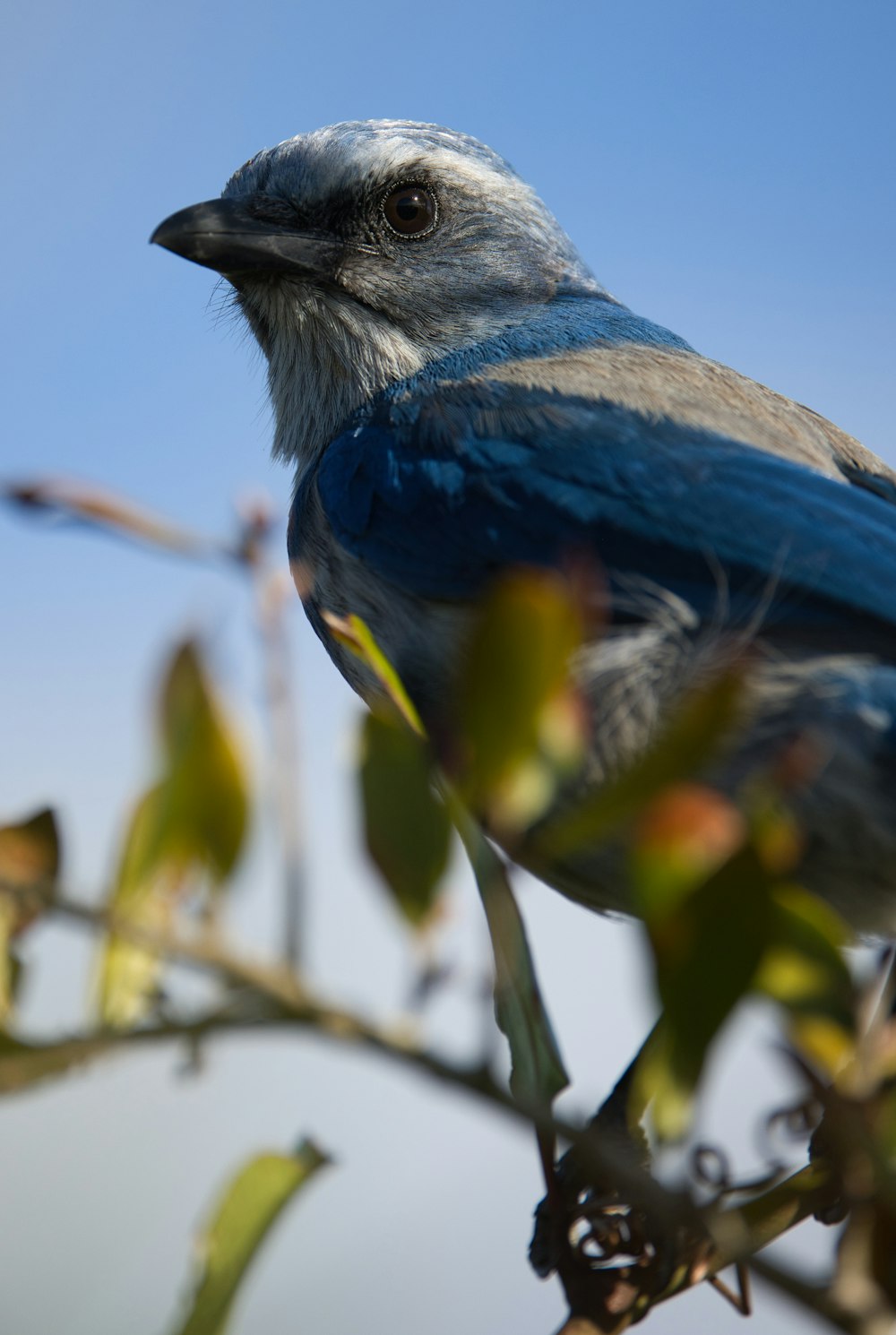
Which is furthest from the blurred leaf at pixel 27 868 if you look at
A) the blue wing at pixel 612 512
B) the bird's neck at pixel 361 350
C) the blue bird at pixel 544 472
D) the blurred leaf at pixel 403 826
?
the bird's neck at pixel 361 350

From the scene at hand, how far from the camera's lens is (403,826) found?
77 cm

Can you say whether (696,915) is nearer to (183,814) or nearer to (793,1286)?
(793,1286)

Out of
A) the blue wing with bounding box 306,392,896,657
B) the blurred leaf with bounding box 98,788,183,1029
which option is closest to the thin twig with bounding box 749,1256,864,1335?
the blurred leaf with bounding box 98,788,183,1029

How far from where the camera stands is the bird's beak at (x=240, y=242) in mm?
3566

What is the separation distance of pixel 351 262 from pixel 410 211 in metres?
0.28

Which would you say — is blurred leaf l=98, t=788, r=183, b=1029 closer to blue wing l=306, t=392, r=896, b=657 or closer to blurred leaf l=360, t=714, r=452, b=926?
blurred leaf l=360, t=714, r=452, b=926

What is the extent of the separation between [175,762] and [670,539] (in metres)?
2.04

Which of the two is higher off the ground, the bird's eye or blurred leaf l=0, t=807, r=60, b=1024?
the bird's eye

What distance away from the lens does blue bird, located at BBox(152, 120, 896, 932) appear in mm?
2242

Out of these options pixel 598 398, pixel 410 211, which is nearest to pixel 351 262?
pixel 410 211

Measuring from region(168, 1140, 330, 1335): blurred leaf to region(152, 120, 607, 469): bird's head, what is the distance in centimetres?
289

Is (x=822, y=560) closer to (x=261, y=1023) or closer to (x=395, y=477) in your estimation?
(x=395, y=477)

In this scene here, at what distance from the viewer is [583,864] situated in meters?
2.44

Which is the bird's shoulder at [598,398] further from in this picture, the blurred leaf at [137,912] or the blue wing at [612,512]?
the blurred leaf at [137,912]
